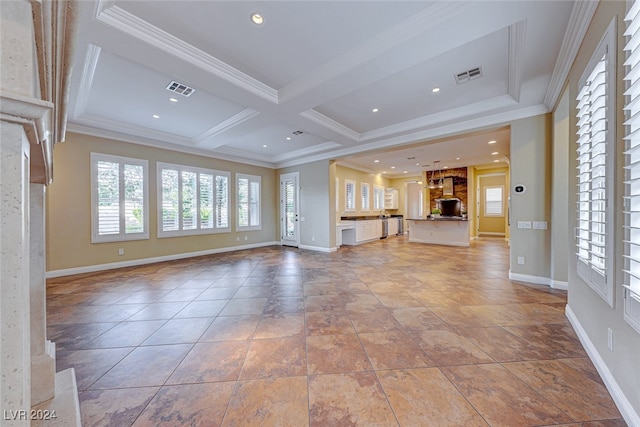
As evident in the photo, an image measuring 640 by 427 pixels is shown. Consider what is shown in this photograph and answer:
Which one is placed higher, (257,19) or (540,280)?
(257,19)

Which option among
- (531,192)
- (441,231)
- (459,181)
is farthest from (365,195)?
(531,192)

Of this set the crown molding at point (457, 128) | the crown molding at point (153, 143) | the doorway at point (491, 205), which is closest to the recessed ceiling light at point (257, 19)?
the crown molding at point (457, 128)

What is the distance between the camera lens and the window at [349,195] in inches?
344

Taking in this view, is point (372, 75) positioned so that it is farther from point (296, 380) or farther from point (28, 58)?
point (296, 380)

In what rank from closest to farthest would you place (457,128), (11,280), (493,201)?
(11,280), (457,128), (493,201)

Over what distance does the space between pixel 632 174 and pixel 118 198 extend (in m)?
7.07

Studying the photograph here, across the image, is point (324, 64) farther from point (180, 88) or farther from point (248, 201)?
point (248, 201)

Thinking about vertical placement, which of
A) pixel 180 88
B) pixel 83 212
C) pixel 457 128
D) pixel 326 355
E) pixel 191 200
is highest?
pixel 180 88

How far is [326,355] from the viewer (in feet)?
6.40

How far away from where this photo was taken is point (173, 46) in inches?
96.3

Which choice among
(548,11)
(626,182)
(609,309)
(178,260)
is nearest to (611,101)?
(626,182)

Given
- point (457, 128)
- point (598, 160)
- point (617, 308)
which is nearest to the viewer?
point (617, 308)

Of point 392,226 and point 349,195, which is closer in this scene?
point 349,195

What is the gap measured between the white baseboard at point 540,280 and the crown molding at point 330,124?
3967 millimetres
